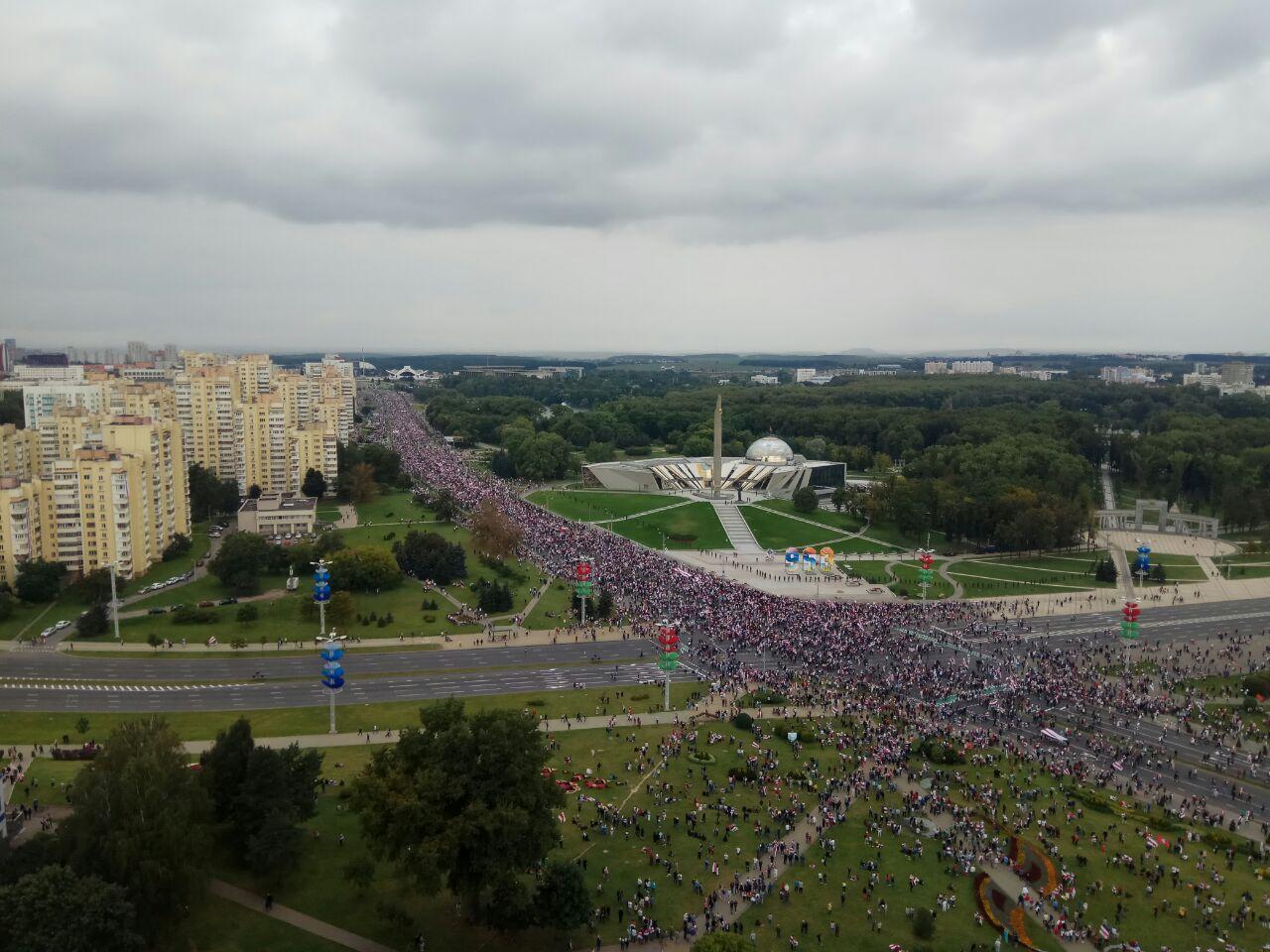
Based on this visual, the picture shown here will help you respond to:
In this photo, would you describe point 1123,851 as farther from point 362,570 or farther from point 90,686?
point 90,686

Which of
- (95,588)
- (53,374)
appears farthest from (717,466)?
(53,374)

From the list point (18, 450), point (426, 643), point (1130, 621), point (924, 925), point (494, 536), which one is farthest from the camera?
point (18, 450)

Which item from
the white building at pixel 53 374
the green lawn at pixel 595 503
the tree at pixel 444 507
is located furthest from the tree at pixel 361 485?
the white building at pixel 53 374

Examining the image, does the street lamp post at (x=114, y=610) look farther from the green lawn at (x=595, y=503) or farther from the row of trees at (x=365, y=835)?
the green lawn at (x=595, y=503)

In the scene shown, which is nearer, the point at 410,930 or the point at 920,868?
the point at 410,930

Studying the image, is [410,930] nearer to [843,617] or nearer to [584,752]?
[584,752]

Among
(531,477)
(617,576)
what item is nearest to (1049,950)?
(617,576)

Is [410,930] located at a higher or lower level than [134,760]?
lower

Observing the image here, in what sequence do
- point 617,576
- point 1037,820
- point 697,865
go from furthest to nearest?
point 617,576, point 1037,820, point 697,865
